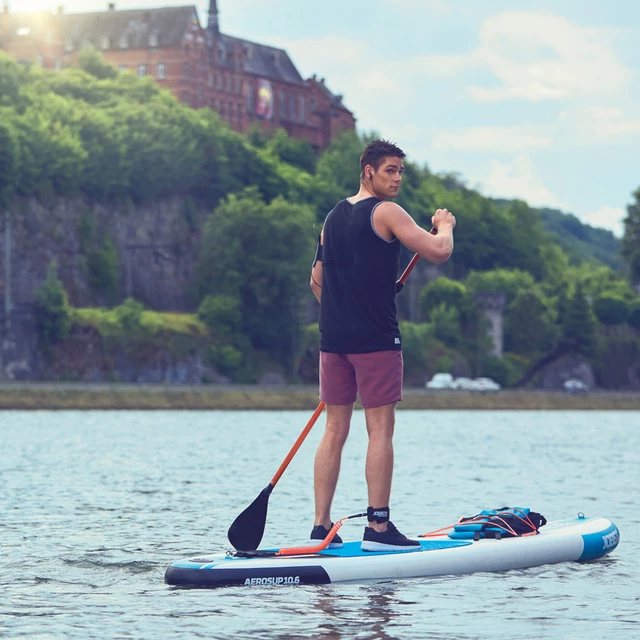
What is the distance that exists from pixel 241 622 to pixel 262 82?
133765 millimetres

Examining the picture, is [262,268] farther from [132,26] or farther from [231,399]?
[132,26]

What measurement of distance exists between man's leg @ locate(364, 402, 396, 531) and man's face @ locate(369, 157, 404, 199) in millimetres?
1675

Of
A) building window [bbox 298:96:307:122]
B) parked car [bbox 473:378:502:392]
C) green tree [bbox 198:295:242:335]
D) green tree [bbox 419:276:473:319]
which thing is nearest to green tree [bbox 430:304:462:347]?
green tree [bbox 419:276:473:319]

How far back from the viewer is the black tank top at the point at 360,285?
1108 centimetres

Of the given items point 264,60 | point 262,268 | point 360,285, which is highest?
point 264,60

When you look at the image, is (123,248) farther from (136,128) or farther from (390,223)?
(390,223)

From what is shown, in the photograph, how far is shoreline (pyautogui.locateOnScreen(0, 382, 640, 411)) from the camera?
69.1 metres

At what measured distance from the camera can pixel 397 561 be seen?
10.9 metres

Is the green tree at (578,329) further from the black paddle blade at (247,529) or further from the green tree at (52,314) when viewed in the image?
the black paddle blade at (247,529)

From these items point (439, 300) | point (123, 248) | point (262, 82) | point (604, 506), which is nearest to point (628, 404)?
point (439, 300)

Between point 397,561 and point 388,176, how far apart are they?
296 centimetres

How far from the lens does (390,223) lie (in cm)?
1093

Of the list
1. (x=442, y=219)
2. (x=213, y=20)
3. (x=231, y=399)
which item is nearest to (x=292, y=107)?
(x=213, y=20)

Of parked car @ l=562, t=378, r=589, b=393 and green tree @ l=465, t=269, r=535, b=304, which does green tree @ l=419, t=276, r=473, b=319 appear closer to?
green tree @ l=465, t=269, r=535, b=304
